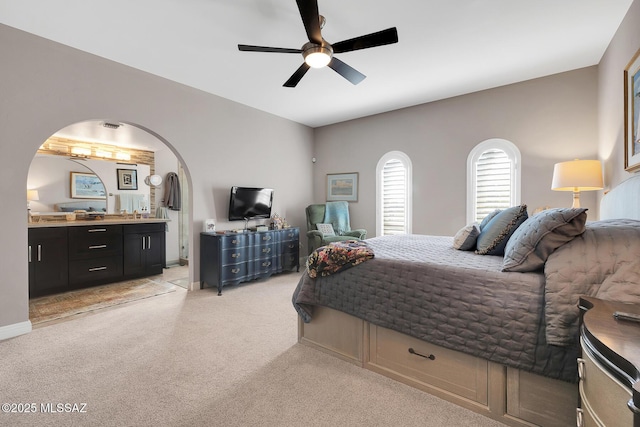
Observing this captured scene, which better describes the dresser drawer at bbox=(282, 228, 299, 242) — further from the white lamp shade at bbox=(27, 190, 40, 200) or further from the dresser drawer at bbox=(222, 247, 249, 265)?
the white lamp shade at bbox=(27, 190, 40, 200)

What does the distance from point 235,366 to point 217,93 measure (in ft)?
12.1

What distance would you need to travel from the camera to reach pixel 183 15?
249 centimetres

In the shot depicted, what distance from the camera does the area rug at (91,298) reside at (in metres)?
3.20

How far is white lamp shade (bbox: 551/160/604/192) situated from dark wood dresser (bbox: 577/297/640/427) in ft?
8.06

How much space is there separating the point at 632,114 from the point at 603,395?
2574 mm

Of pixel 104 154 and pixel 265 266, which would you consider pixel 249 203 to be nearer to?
pixel 265 266

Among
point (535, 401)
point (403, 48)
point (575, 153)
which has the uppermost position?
point (403, 48)

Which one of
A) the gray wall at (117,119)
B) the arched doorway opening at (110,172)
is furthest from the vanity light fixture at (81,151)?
the gray wall at (117,119)

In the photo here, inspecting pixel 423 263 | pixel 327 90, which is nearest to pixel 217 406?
pixel 423 263

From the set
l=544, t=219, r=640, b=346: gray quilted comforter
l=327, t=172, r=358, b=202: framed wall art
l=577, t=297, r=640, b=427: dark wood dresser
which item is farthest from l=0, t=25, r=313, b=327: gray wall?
l=577, t=297, r=640, b=427: dark wood dresser

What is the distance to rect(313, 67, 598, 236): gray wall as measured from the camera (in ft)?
11.7

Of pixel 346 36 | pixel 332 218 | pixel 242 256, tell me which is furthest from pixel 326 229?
pixel 346 36

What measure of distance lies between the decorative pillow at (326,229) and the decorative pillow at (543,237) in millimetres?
3601

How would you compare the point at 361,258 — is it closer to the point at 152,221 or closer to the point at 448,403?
the point at 448,403
